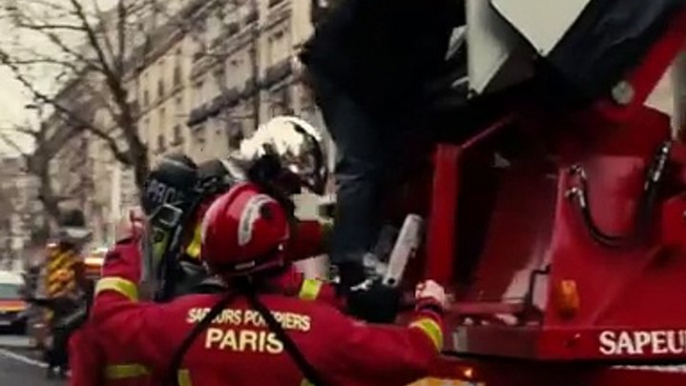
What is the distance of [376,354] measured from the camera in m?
4.13

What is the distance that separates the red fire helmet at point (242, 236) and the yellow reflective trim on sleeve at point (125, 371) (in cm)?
38

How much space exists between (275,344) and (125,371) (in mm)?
529

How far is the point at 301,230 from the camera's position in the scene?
5.80m

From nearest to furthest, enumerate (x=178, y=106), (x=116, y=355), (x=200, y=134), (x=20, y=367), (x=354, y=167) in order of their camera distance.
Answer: (x=116, y=355), (x=354, y=167), (x=20, y=367), (x=200, y=134), (x=178, y=106)

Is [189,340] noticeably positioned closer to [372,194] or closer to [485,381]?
[485,381]

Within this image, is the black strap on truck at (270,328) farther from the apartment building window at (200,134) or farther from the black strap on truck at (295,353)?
the apartment building window at (200,134)

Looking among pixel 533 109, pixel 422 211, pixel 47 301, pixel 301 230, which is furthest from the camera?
pixel 47 301

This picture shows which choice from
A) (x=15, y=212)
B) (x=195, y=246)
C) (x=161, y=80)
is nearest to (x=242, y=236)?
(x=195, y=246)

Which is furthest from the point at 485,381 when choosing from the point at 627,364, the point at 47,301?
the point at 47,301

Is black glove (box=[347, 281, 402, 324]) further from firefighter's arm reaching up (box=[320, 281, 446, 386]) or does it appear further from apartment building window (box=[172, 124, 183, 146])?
apartment building window (box=[172, 124, 183, 146])

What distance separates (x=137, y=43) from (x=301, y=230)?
31428 millimetres

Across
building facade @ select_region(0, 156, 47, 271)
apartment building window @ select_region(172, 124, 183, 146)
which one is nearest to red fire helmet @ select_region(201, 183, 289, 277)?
apartment building window @ select_region(172, 124, 183, 146)

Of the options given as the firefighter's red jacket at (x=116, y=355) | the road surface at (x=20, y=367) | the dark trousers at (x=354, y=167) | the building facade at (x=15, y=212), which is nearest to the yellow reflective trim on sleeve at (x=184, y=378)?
the firefighter's red jacket at (x=116, y=355)

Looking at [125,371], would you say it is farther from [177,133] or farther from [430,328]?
[177,133]
